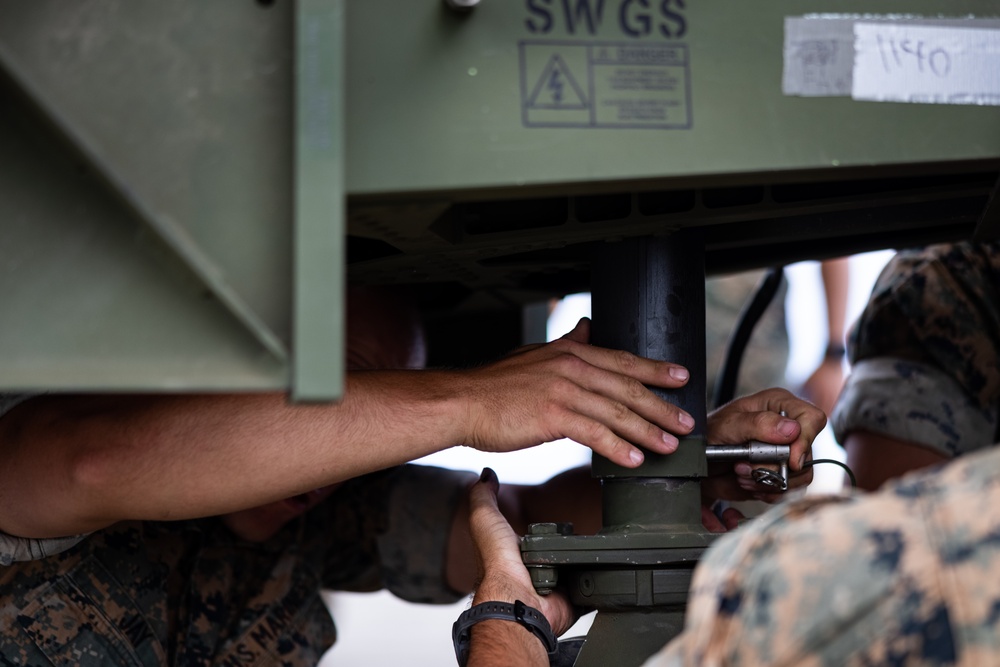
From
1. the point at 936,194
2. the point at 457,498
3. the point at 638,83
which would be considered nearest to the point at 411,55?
the point at 638,83

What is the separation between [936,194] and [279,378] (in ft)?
2.91

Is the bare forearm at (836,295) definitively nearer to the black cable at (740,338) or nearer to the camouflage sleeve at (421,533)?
the black cable at (740,338)

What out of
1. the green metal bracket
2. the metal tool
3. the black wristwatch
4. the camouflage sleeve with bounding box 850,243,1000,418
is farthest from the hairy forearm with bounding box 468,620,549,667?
the camouflage sleeve with bounding box 850,243,1000,418

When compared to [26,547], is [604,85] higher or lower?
higher

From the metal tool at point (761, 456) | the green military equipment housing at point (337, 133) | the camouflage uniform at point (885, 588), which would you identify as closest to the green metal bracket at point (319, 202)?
the green military equipment housing at point (337, 133)

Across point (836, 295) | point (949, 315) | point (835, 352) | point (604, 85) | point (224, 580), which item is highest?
point (604, 85)

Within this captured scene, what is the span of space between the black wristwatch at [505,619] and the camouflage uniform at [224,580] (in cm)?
85

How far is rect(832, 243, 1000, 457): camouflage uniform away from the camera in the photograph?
2.20m

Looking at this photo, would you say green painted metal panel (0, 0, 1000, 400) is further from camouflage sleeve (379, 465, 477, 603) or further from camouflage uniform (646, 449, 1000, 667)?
camouflage sleeve (379, 465, 477, 603)

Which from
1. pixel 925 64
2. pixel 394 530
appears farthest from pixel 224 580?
pixel 925 64

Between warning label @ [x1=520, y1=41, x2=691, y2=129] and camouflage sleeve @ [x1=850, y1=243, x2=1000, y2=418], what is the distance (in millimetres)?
1313

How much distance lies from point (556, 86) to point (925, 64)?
15.1 inches

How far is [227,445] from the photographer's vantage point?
56.5 inches

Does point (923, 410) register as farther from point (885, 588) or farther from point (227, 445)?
point (885, 588)
